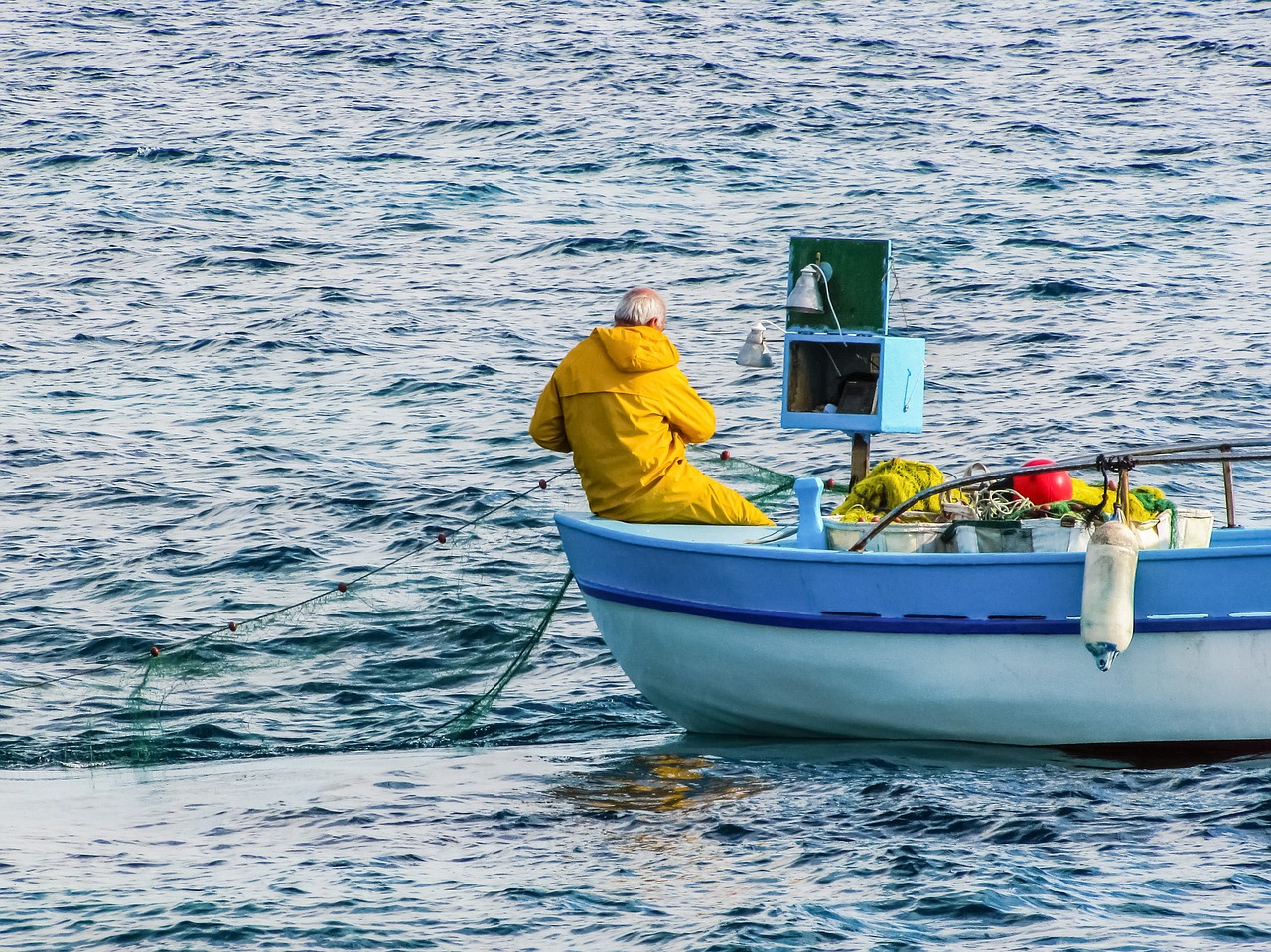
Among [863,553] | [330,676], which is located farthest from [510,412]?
[863,553]

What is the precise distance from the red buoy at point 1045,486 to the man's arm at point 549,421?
218cm

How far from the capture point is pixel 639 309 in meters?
7.74

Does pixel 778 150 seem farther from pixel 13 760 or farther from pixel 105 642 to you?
pixel 13 760

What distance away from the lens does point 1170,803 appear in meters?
6.79

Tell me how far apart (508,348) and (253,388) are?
261 centimetres

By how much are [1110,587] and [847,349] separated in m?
2.12

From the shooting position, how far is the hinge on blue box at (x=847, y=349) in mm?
8125

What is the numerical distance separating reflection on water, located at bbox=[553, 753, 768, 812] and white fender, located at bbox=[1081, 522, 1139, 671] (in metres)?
1.61

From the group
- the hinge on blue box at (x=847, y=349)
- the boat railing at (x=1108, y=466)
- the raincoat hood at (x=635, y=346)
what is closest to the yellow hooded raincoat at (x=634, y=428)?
the raincoat hood at (x=635, y=346)

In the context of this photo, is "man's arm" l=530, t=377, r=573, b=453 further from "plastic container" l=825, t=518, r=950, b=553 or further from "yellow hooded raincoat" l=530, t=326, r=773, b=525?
"plastic container" l=825, t=518, r=950, b=553

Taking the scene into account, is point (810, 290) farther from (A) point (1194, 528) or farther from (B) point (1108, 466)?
(A) point (1194, 528)

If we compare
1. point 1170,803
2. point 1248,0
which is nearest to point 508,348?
point 1170,803

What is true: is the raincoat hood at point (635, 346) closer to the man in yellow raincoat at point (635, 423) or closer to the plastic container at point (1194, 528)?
the man in yellow raincoat at point (635, 423)

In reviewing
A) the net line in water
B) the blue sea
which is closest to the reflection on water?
the blue sea
